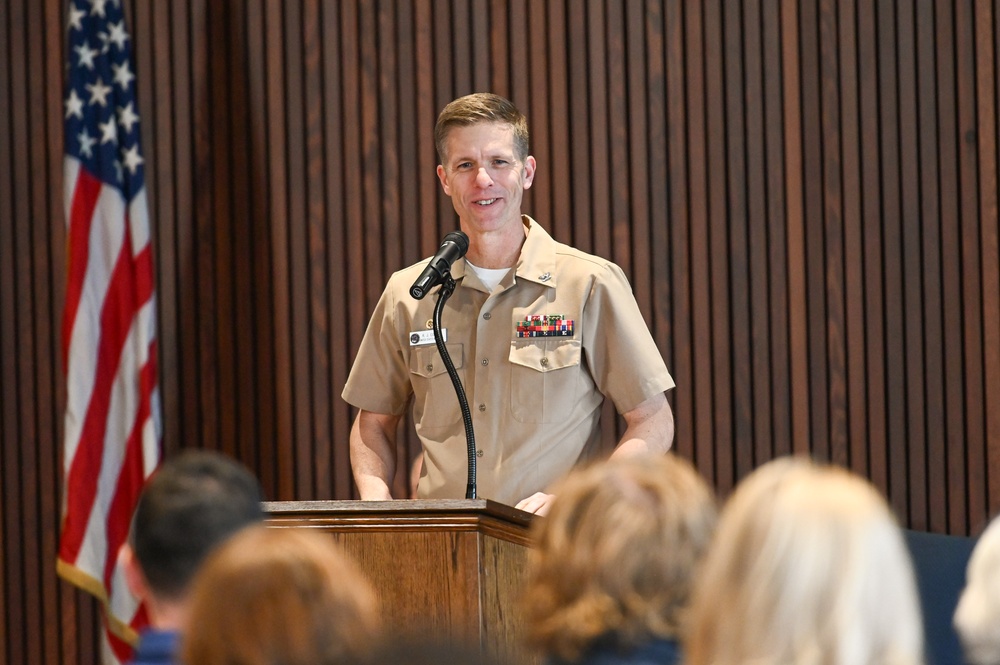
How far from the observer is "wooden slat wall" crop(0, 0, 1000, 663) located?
16.1 ft

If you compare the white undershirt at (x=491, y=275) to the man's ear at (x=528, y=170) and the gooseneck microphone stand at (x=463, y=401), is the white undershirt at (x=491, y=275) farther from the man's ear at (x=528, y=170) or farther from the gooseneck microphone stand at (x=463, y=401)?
the gooseneck microphone stand at (x=463, y=401)

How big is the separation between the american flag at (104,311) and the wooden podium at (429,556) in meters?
2.33

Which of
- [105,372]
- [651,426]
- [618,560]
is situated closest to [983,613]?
[618,560]

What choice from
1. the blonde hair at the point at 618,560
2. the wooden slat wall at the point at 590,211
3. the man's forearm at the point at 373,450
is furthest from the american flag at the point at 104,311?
the blonde hair at the point at 618,560

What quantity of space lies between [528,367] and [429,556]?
38.0 inches

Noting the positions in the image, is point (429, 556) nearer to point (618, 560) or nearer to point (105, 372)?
point (618, 560)

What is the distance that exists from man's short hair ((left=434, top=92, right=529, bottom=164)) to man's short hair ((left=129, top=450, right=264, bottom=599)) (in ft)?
6.83

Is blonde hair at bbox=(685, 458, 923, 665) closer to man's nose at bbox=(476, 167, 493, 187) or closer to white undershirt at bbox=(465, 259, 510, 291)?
man's nose at bbox=(476, 167, 493, 187)

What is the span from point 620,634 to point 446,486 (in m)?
2.07

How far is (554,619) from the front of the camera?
161cm

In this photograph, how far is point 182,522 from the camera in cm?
166

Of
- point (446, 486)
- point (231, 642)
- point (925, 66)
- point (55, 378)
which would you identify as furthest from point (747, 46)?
point (231, 642)

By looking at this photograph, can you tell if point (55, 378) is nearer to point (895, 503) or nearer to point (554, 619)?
point (895, 503)

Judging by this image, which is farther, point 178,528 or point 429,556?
point 429,556
